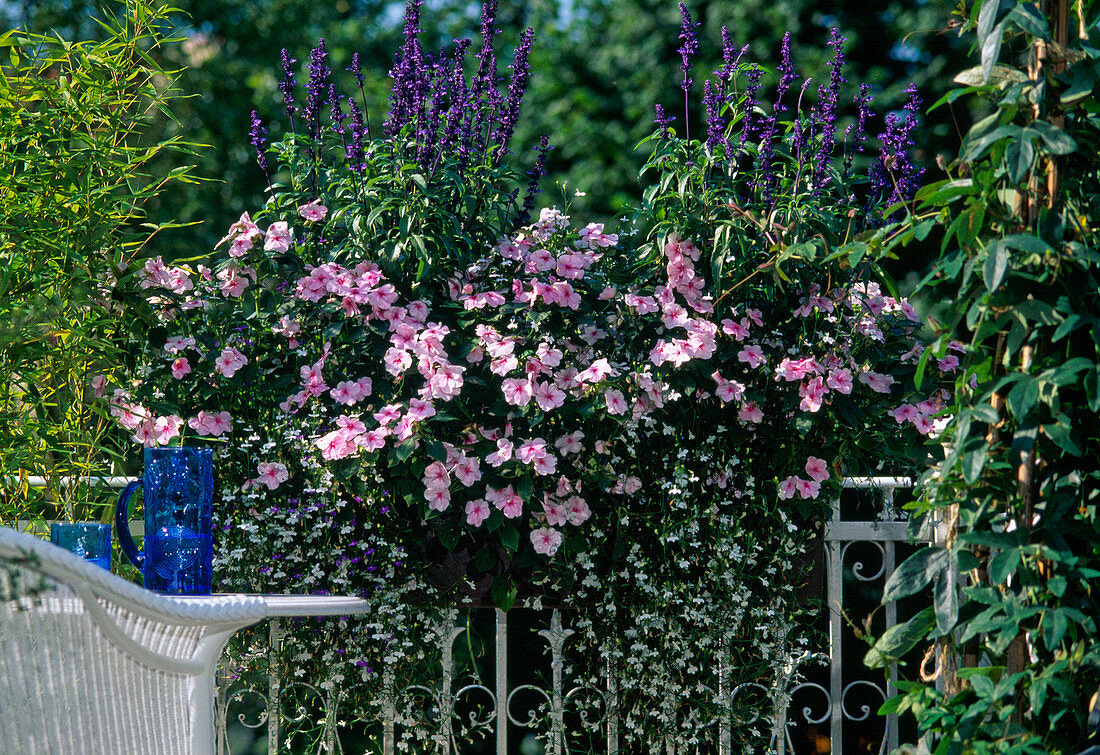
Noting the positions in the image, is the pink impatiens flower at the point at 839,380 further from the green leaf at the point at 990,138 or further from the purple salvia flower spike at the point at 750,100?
the green leaf at the point at 990,138

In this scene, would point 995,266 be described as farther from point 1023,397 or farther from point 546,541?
point 546,541

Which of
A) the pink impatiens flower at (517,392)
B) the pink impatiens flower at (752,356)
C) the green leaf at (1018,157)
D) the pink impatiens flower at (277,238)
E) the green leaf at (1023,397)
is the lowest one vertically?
the green leaf at (1023,397)

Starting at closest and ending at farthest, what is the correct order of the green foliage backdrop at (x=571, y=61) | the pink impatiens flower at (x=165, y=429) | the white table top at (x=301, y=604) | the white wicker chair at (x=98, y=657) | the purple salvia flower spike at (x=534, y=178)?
the white wicker chair at (x=98, y=657) → the white table top at (x=301, y=604) → the pink impatiens flower at (x=165, y=429) → the purple salvia flower spike at (x=534, y=178) → the green foliage backdrop at (x=571, y=61)

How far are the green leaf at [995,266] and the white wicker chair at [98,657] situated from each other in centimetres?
109

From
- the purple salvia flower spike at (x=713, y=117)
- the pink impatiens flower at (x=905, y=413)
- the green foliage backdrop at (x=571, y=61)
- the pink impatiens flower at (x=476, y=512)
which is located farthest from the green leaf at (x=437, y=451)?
the green foliage backdrop at (x=571, y=61)

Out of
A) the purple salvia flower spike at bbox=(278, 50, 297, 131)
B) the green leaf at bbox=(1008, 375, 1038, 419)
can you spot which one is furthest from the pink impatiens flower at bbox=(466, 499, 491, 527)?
the green leaf at bbox=(1008, 375, 1038, 419)

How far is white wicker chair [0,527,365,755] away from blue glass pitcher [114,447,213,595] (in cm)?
28

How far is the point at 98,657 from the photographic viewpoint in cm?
115

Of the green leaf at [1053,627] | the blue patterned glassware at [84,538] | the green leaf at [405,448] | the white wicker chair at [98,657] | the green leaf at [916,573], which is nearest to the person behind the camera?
the white wicker chair at [98,657]

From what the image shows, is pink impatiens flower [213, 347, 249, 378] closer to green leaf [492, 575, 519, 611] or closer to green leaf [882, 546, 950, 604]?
green leaf [492, 575, 519, 611]

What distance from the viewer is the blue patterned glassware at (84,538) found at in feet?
5.32

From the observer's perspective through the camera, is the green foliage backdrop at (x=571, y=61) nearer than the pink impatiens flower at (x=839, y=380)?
No

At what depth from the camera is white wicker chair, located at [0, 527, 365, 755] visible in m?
1.03

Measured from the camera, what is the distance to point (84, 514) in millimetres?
2322
